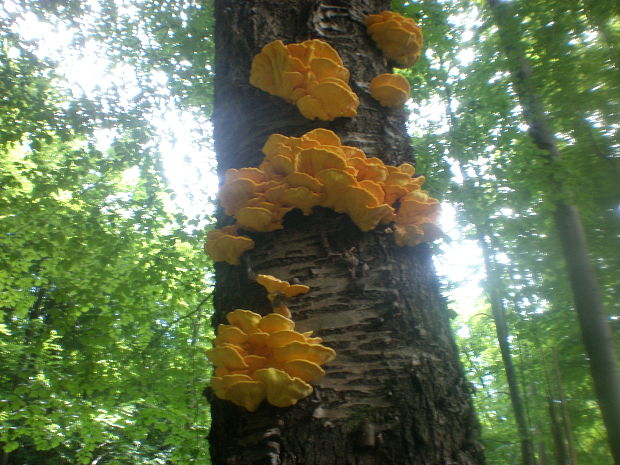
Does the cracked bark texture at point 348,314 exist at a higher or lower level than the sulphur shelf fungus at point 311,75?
lower

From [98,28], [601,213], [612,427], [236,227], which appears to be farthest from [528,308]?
[98,28]

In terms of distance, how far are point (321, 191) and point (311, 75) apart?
0.65 metres

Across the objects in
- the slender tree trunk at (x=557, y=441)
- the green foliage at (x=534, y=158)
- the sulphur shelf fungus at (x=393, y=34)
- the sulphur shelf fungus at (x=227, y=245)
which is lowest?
the slender tree trunk at (x=557, y=441)

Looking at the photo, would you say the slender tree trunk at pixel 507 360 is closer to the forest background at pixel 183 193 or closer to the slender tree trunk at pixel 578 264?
the forest background at pixel 183 193

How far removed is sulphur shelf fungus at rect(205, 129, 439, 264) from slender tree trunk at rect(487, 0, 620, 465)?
11.7 ft

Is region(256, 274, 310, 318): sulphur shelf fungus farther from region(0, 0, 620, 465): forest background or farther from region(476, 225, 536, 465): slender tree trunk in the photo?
region(476, 225, 536, 465): slender tree trunk

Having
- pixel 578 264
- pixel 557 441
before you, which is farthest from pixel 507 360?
pixel 578 264

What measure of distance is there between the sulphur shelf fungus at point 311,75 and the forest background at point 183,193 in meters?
2.58

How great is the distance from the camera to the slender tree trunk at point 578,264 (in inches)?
213

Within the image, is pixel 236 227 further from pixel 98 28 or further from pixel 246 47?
pixel 98 28

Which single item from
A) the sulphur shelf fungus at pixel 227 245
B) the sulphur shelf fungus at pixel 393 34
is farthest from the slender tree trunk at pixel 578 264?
the sulphur shelf fungus at pixel 227 245

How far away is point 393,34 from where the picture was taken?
2.40 meters

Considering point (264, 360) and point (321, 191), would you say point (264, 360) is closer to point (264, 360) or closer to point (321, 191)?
point (264, 360)

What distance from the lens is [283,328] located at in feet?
4.86
